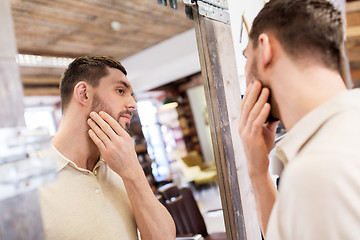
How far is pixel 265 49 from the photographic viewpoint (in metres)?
0.94

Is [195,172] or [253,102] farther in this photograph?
[195,172]

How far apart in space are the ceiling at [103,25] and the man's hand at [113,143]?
1.07m

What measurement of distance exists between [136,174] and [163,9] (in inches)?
130

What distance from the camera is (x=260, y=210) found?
118 centimetres

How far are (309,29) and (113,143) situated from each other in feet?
2.60

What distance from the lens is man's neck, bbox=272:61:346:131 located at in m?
0.85

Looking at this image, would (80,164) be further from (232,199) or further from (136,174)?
(232,199)

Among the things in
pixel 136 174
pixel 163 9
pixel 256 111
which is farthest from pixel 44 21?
pixel 256 111

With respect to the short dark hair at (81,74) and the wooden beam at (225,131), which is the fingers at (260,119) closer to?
the wooden beam at (225,131)

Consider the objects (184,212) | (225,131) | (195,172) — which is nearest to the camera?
(225,131)

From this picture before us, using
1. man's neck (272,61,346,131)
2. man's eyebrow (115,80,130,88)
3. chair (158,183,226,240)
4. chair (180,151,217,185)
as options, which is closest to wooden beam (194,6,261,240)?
man's eyebrow (115,80,130,88)

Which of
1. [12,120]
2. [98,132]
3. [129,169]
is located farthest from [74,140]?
[12,120]

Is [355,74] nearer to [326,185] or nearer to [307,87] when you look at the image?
[307,87]

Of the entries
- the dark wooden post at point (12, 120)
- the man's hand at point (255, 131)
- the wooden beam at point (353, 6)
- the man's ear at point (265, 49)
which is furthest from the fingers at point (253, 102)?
the wooden beam at point (353, 6)
